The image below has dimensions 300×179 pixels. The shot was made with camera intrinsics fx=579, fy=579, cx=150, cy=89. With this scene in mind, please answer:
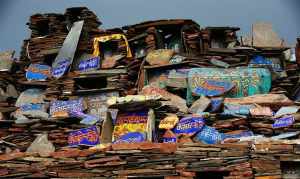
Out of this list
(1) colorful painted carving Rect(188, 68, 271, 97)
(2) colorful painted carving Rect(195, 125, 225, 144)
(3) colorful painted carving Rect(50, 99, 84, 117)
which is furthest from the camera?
(3) colorful painted carving Rect(50, 99, 84, 117)

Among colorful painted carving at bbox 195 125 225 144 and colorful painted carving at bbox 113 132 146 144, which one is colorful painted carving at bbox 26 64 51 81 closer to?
colorful painted carving at bbox 113 132 146 144

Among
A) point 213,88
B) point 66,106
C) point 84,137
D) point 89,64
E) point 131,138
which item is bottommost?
point 66,106

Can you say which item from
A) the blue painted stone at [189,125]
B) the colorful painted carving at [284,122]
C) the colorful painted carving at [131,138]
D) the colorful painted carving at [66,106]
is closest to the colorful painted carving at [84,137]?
the colorful painted carving at [131,138]

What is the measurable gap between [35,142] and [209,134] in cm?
444

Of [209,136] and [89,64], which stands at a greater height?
[89,64]

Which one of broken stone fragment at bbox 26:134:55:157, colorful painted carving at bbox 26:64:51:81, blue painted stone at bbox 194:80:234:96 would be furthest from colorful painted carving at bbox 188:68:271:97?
colorful painted carving at bbox 26:64:51:81

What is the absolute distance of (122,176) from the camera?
1209 cm

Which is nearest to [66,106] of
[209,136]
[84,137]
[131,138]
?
[84,137]

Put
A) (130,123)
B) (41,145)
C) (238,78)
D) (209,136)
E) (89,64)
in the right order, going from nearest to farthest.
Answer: (209,136), (130,123), (41,145), (238,78), (89,64)

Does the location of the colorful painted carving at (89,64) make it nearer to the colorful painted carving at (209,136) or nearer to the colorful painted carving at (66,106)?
the colorful painted carving at (66,106)

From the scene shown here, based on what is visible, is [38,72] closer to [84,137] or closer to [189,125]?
[84,137]

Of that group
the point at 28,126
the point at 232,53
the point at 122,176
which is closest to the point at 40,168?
the point at 122,176

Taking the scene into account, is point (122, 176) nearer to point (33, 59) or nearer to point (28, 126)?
point (28, 126)

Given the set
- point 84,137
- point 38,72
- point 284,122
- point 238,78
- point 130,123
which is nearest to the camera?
point 284,122
